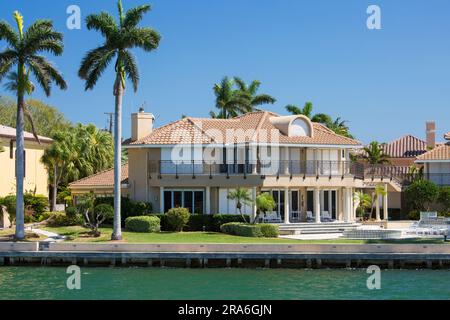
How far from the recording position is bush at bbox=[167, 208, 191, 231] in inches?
1975

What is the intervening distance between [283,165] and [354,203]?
8786 mm

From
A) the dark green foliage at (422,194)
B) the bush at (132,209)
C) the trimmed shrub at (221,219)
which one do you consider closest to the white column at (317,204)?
the trimmed shrub at (221,219)

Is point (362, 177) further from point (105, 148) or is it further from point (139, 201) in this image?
point (105, 148)

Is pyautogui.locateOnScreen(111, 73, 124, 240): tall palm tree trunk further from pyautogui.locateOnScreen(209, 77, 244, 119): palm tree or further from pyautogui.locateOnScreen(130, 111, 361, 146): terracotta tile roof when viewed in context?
pyautogui.locateOnScreen(209, 77, 244, 119): palm tree

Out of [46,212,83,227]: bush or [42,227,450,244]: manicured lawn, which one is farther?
[46,212,83,227]: bush

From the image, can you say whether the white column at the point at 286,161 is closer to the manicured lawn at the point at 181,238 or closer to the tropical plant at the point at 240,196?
the tropical plant at the point at 240,196

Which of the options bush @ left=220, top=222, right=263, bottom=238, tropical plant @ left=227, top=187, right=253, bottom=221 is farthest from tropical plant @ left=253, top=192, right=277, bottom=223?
bush @ left=220, top=222, right=263, bottom=238

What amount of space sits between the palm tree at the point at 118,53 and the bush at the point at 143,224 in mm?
3620

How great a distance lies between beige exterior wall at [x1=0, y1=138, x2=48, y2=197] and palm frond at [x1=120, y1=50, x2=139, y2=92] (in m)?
14.6

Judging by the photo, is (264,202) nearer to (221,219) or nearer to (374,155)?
A: (221,219)

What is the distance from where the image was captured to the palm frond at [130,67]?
4619 centimetres

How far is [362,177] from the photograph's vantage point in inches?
2281

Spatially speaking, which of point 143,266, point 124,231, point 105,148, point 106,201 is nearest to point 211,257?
point 143,266

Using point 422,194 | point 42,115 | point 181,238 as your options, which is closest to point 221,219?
point 181,238
